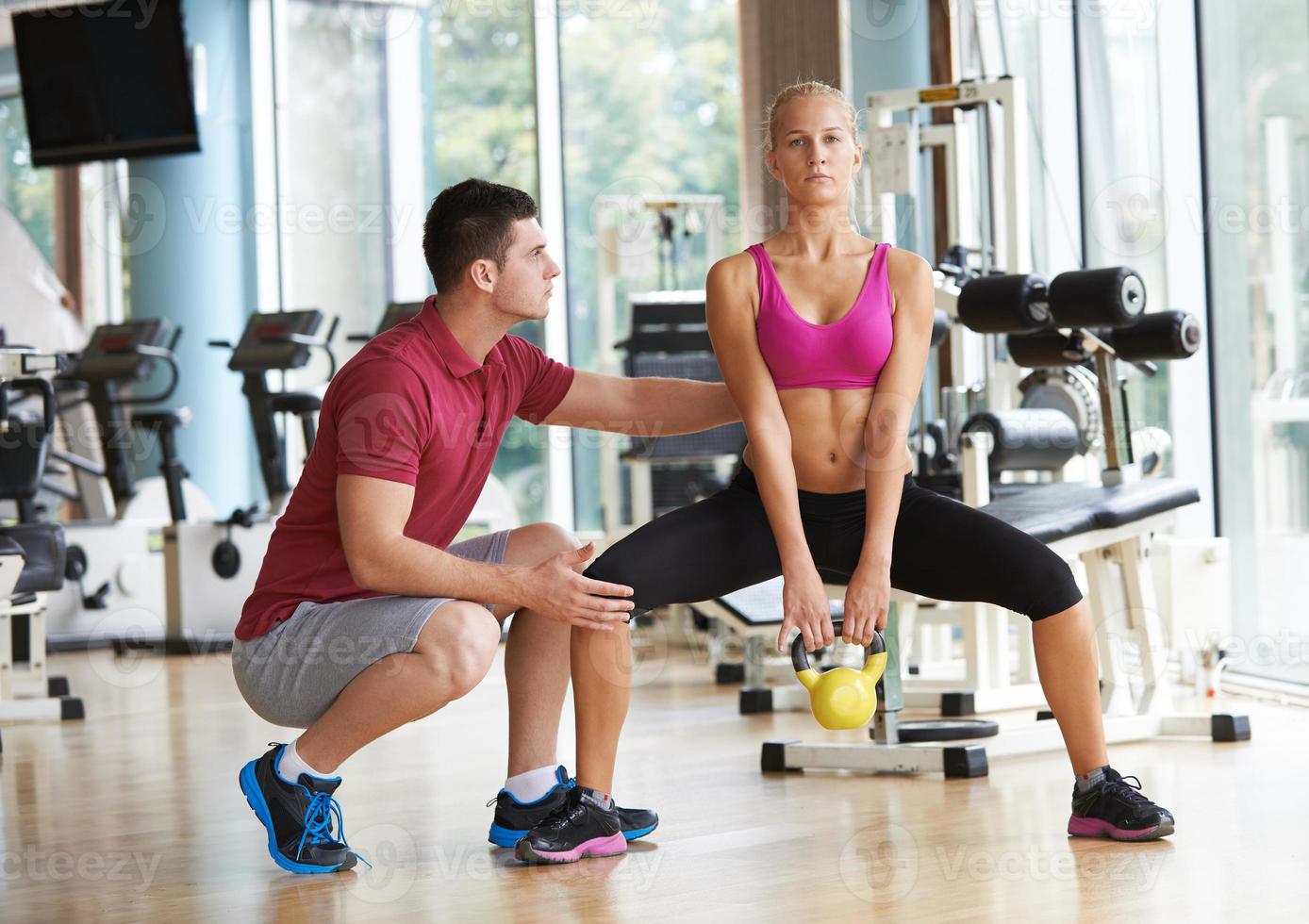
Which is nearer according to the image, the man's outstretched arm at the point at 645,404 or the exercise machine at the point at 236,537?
the man's outstretched arm at the point at 645,404

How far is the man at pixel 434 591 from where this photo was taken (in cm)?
211

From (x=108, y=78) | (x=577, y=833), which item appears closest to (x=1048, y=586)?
(x=577, y=833)

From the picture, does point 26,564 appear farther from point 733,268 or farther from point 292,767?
point 733,268

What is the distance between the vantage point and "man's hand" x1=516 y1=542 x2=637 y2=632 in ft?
6.94

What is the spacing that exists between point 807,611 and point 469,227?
752mm

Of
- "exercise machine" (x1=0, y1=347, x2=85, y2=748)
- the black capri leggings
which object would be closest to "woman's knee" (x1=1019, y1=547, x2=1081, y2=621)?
the black capri leggings

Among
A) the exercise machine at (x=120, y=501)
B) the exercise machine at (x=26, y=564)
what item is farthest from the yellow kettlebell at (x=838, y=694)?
the exercise machine at (x=120, y=501)

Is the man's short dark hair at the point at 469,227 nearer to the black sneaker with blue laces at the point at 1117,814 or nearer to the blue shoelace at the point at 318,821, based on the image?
the blue shoelace at the point at 318,821

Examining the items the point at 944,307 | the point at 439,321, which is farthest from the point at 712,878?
the point at 944,307

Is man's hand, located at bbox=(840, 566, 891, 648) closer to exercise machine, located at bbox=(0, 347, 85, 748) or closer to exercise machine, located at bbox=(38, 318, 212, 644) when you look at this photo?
exercise machine, located at bbox=(0, 347, 85, 748)

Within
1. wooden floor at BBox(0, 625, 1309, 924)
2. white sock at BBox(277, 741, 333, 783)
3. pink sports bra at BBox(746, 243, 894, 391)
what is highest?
pink sports bra at BBox(746, 243, 894, 391)

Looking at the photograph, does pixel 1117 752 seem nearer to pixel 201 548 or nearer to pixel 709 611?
pixel 709 611

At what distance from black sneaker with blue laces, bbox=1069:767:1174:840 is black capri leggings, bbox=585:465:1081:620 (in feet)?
0.91

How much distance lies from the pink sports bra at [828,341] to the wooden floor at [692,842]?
713mm
